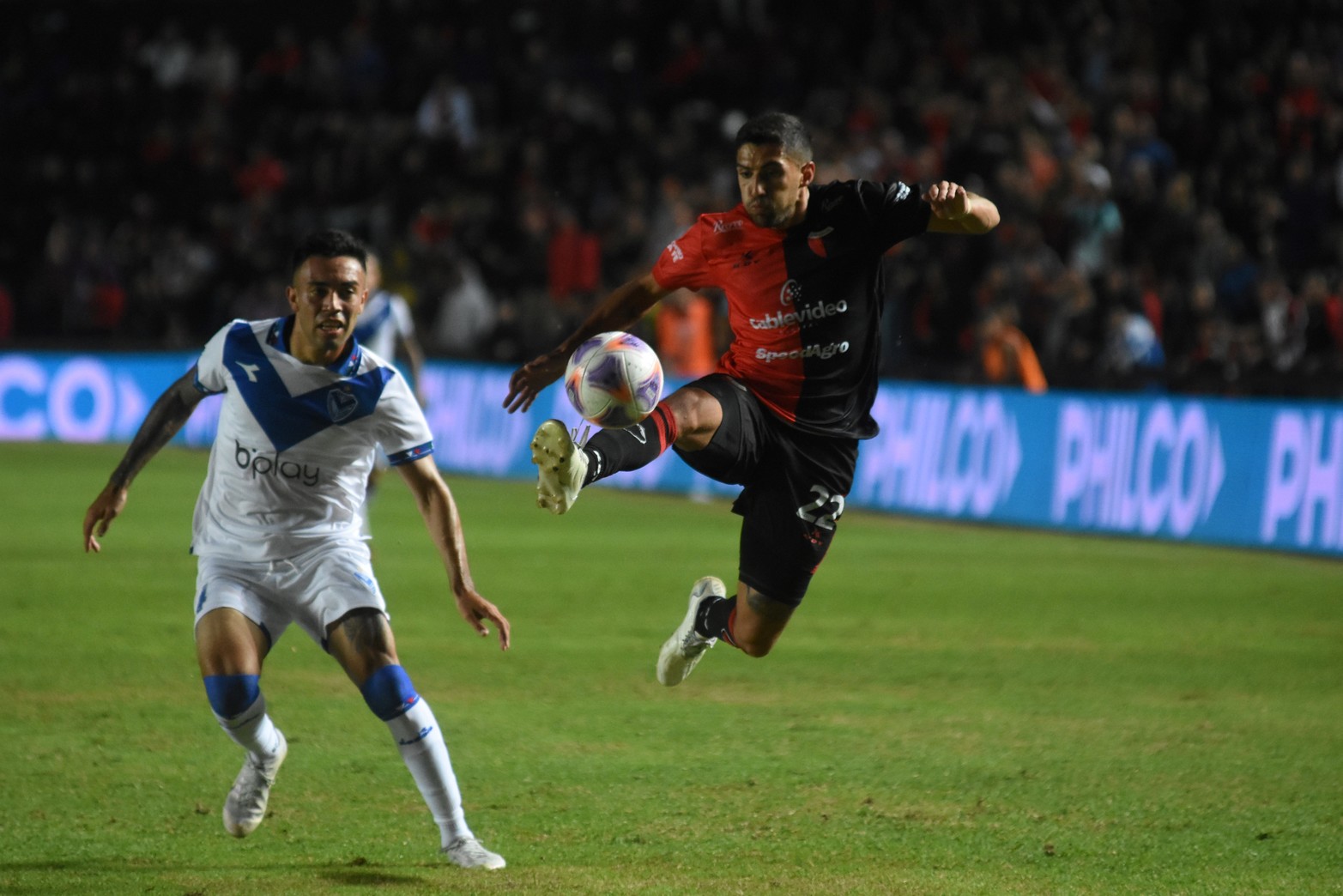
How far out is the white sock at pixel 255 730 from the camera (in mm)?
5918

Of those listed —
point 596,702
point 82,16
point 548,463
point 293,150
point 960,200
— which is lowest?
point 596,702

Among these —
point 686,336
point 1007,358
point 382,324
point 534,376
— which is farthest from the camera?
point 686,336

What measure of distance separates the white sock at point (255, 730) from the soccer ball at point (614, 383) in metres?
1.48

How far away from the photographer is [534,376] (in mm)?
6453

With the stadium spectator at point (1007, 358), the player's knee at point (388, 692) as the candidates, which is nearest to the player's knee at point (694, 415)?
the player's knee at point (388, 692)

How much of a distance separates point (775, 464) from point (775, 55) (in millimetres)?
17540

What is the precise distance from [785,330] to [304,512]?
72.9 inches

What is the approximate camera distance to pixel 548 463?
5.83 meters

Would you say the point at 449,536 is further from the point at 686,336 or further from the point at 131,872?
the point at 686,336

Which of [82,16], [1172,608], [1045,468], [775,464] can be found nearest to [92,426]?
[82,16]

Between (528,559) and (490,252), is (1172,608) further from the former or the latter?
(490,252)

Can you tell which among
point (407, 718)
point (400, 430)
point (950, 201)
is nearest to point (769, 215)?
point (950, 201)

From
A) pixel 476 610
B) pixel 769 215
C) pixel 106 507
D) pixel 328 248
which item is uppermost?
pixel 769 215

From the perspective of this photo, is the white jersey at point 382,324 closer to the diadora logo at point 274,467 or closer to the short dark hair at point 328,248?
the diadora logo at point 274,467
